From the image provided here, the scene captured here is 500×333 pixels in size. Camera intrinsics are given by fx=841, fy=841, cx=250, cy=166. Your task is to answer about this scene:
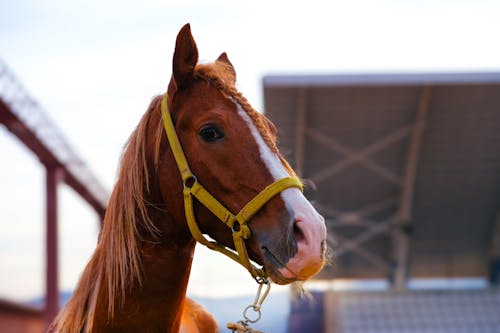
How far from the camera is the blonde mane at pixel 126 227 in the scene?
10.2ft

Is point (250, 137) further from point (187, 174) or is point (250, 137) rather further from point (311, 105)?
point (311, 105)

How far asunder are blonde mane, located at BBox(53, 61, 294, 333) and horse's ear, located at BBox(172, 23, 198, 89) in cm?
5

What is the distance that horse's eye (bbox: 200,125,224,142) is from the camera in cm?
306

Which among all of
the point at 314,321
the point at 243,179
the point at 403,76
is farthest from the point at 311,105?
the point at 243,179

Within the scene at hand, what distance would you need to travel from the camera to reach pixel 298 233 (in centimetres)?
277

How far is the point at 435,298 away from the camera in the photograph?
1598 cm

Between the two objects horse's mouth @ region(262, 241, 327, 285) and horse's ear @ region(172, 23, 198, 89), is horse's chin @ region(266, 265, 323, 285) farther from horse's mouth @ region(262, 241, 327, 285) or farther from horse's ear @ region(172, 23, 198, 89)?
horse's ear @ region(172, 23, 198, 89)

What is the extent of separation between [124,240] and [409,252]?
1562 centimetres

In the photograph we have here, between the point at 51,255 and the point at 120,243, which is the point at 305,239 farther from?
the point at 51,255

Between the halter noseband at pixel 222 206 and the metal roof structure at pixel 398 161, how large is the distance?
9558 mm

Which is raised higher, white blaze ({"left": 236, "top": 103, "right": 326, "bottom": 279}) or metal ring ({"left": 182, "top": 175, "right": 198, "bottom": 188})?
metal ring ({"left": 182, "top": 175, "right": 198, "bottom": 188})

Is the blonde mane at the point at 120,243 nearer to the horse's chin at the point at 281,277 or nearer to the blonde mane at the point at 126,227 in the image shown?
the blonde mane at the point at 126,227

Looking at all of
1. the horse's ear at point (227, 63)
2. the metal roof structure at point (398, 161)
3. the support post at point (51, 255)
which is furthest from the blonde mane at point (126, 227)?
the support post at point (51, 255)

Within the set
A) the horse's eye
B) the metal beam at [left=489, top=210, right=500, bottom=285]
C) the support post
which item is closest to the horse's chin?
the horse's eye
